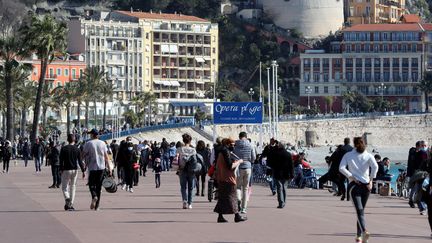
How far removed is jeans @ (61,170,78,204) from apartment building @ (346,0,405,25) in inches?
5763

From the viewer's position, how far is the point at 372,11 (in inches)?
6747

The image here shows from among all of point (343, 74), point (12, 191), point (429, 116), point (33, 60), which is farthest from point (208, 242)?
point (343, 74)

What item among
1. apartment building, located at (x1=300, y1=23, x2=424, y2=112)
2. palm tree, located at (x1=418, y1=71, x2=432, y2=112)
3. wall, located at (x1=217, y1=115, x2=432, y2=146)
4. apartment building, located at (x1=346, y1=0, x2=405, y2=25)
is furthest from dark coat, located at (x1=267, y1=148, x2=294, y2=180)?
apartment building, located at (x1=346, y1=0, x2=405, y2=25)

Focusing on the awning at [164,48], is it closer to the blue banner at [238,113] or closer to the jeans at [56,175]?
the blue banner at [238,113]

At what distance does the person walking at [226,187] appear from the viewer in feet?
74.5

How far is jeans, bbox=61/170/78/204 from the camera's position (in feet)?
84.3

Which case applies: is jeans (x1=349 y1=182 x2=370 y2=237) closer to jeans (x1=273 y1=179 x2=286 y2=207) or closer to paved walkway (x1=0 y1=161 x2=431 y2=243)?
paved walkway (x1=0 y1=161 x2=431 y2=243)

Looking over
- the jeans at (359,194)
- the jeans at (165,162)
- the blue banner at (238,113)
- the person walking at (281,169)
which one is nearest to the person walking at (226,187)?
the jeans at (359,194)

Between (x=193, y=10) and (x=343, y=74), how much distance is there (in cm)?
2294

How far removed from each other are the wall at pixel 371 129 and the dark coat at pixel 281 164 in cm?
10109

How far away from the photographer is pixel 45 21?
75.5 meters

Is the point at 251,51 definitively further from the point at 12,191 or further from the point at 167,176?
the point at 12,191

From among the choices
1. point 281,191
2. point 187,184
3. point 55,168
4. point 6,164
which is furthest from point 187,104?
point 187,184

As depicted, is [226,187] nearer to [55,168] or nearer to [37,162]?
[55,168]
